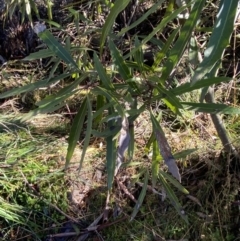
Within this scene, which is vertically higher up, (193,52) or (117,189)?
(193,52)

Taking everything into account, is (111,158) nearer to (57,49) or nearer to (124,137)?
(124,137)

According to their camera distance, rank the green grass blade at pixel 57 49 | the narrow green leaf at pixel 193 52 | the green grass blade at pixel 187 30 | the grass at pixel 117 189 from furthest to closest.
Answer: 1. the grass at pixel 117 189
2. the narrow green leaf at pixel 193 52
3. the green grass blade at pixel 57 49
4. the green grass blade at pixel 187 30

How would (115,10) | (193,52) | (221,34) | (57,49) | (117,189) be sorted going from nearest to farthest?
(221,34) → (115,10) → (57,49) → (193,52) → (117,189)

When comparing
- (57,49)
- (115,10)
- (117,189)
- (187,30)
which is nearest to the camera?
(187,30)

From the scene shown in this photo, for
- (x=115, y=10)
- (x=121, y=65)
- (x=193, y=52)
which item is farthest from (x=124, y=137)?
(x=193, y=52)

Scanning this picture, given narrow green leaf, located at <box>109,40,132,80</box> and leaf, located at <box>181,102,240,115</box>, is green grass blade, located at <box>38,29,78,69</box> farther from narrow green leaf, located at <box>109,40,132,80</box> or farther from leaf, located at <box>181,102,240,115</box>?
leaf, located at <box>181,102,240,115</box>

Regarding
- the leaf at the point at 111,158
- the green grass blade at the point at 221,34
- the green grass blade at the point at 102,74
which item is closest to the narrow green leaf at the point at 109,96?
the green grass blade at the point at 102,74

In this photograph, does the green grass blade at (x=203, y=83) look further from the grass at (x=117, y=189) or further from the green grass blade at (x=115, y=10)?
the grass at (x=117, y=189)

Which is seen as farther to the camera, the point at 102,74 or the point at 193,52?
the point at 193,52

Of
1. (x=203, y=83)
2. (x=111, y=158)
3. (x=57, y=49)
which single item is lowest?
(x=111, y=158)

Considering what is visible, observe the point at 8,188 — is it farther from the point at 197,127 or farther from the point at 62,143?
the point at 197,127

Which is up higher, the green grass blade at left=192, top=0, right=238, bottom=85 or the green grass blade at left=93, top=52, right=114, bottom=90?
the green grass blade at left=192, top=0, right=238, bottom=85

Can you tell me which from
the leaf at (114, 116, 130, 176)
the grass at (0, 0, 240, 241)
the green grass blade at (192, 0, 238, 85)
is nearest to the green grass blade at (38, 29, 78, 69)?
the leaf at (114, 116, 130, 176)

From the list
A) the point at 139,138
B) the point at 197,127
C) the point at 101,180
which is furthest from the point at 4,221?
the point at 197,127
